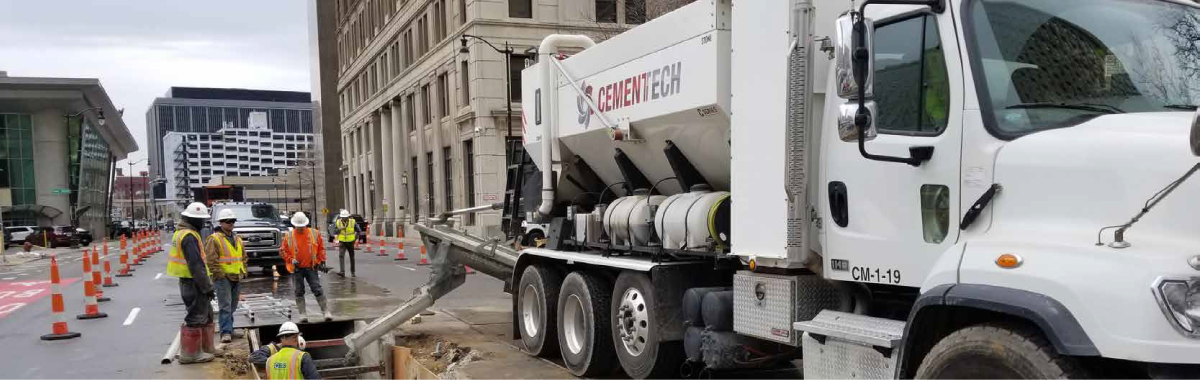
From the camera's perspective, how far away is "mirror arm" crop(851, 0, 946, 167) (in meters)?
3.97

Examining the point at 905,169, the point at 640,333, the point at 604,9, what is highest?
the point at 604,9

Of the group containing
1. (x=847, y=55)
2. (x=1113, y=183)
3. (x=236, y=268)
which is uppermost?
(x=847, y=55)

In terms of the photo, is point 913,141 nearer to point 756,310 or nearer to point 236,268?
point 756,310

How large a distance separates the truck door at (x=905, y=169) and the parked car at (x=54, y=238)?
163 ft

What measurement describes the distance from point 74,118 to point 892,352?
2869 inches

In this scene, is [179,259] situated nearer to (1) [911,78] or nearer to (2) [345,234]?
(1) [911,78]

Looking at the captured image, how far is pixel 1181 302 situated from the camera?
323cm

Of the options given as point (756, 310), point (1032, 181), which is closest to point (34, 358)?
point (756, 310)

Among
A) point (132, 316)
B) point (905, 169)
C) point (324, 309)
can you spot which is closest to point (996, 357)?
point (905, 169)

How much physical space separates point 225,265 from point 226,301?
501mm

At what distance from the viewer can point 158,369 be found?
27.8ft

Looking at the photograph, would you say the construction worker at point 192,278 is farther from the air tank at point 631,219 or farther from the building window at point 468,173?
the building window at point 468,173

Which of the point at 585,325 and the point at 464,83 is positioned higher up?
the point at 464,83

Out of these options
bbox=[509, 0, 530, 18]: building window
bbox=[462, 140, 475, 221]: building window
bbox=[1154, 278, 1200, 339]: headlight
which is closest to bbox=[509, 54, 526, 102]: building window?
bbox=[509, 0, 530, 18]: building window
